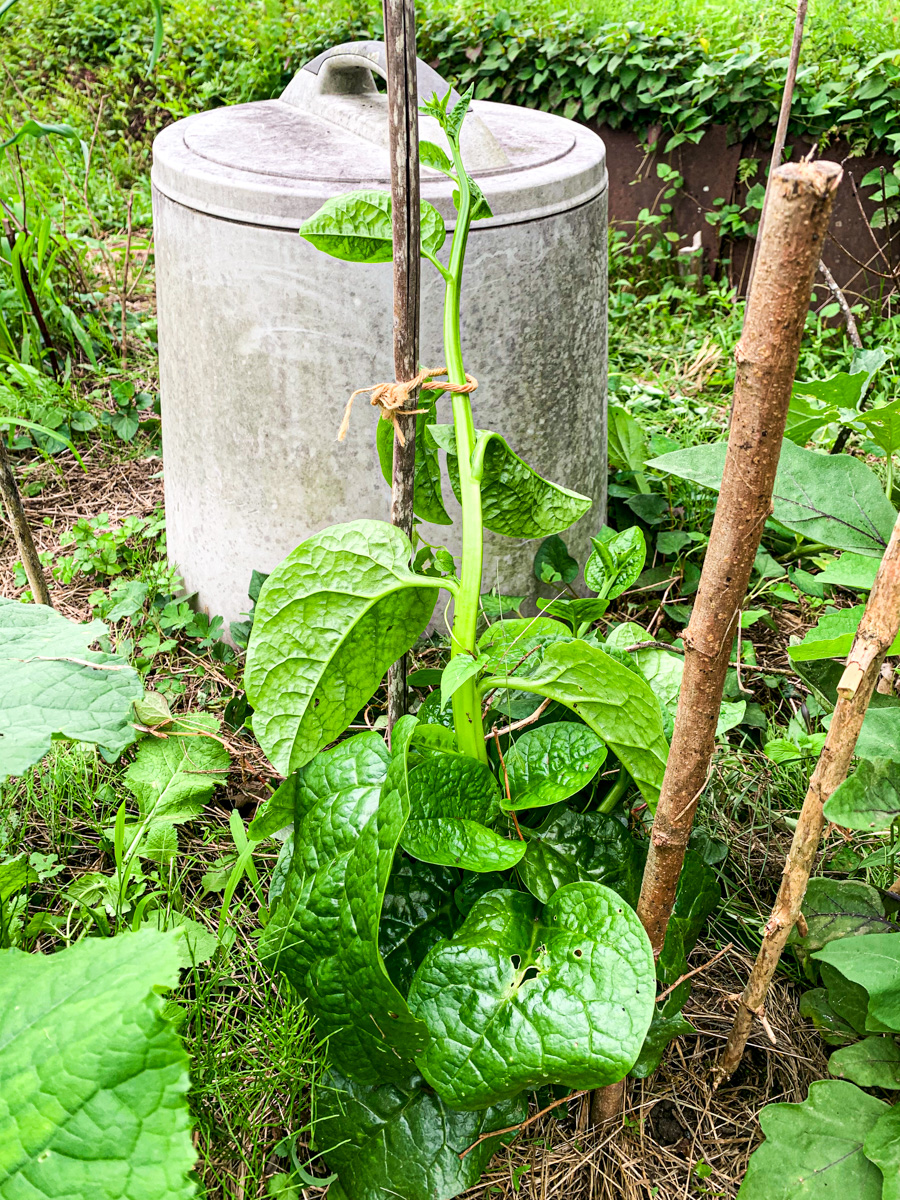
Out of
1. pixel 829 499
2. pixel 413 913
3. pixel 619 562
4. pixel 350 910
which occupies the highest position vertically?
pixel 829 499

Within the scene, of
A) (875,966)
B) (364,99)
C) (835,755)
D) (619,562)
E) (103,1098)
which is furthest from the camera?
(364,99)

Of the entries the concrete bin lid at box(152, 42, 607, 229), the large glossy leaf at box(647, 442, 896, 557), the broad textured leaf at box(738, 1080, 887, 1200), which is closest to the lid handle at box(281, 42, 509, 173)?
the concrete bin lid at box(152, 42, 607, 229)

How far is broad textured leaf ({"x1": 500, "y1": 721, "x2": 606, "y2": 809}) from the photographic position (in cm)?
113

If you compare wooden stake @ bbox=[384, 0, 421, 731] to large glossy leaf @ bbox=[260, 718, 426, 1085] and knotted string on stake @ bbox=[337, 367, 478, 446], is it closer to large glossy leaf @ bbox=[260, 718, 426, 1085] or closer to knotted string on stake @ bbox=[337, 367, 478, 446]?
knotted string on stake @ bbox=[337, 367, 478, 446]

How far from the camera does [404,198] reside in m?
1.08

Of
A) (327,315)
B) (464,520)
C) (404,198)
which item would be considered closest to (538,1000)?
(464,520)

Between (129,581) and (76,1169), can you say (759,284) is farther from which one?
(129,581)

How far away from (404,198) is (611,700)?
0.62 meters

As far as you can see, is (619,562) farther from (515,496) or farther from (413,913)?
→ (413,913)

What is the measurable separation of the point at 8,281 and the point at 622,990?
9.61 ft

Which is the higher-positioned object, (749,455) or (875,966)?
(749,455)

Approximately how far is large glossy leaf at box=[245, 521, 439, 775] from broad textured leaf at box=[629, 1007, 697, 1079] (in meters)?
0.53

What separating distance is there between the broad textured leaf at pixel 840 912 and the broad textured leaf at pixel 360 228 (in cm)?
98

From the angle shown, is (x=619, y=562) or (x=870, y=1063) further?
(x=619, y=562)
